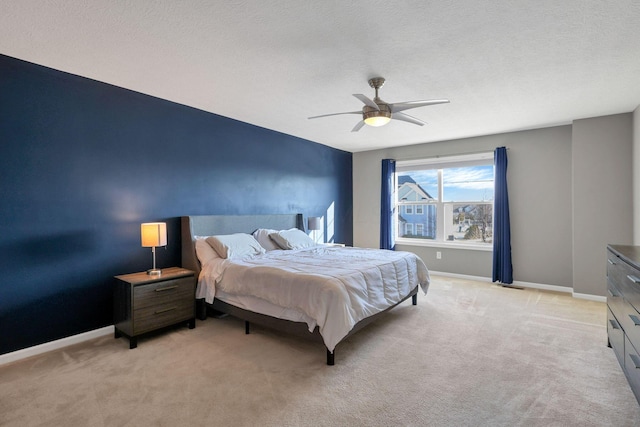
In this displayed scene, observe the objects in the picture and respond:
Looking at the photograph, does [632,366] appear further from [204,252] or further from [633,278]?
[204,252]

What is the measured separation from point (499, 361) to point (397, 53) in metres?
2.68

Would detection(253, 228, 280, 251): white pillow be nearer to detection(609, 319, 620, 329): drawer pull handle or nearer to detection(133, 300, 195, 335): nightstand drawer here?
detection(133, 300, 195, 335): nightstand drawer

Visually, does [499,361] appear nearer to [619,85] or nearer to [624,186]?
[619,85]

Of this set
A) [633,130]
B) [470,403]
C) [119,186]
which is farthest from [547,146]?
[119,186]

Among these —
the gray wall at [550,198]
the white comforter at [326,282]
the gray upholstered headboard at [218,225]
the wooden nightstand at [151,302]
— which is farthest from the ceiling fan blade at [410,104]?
the gray wall at [550,198]

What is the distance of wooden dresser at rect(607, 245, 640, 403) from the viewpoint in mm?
1869

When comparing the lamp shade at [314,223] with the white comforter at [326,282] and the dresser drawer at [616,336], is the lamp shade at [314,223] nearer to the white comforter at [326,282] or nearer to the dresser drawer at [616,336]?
the white comforter at [326,282]

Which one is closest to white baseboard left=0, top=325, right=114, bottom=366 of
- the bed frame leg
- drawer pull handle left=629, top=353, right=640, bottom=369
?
the bed frame leg

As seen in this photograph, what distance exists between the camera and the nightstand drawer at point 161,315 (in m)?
2.89

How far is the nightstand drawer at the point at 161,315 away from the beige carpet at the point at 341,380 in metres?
0.15

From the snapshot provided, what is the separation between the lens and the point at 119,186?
3.29 m

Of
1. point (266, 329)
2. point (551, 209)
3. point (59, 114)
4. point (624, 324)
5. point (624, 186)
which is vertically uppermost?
point (59, 114)

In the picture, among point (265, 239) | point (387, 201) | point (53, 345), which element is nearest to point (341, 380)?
point (265, 239)

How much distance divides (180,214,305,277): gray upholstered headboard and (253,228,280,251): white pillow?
0.44 ft
